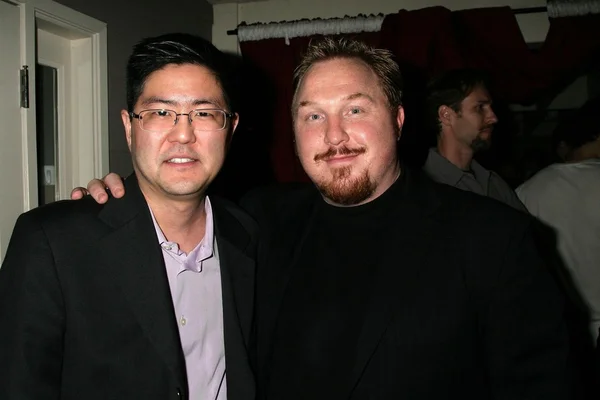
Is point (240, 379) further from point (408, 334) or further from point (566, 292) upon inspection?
point (566, 292)

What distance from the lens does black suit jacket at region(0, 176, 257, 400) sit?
1054mm

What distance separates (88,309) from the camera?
3.70 ft

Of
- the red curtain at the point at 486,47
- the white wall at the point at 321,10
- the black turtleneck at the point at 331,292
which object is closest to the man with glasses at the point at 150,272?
the black turtleneck at the point at 331,292

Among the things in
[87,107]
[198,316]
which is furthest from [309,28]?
[198,316]

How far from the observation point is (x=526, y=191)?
2.45m

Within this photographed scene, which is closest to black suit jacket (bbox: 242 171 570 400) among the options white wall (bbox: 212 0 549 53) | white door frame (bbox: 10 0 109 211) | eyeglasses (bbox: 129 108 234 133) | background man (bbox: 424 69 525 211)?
eyeglasses (bbox: 129 108 234 133)

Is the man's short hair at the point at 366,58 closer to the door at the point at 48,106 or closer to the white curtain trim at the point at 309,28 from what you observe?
the door at the point at 48,106

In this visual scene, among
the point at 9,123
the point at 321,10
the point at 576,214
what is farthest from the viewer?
the point at 321,10

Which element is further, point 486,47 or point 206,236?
point 486,47

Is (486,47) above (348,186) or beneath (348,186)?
above

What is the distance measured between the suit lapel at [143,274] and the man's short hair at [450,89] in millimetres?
1872

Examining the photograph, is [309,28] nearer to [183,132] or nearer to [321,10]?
[321,10]

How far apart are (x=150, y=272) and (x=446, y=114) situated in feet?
6.39

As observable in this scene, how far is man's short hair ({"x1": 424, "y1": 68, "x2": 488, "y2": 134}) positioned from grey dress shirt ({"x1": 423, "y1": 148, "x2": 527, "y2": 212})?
24 centimetres
